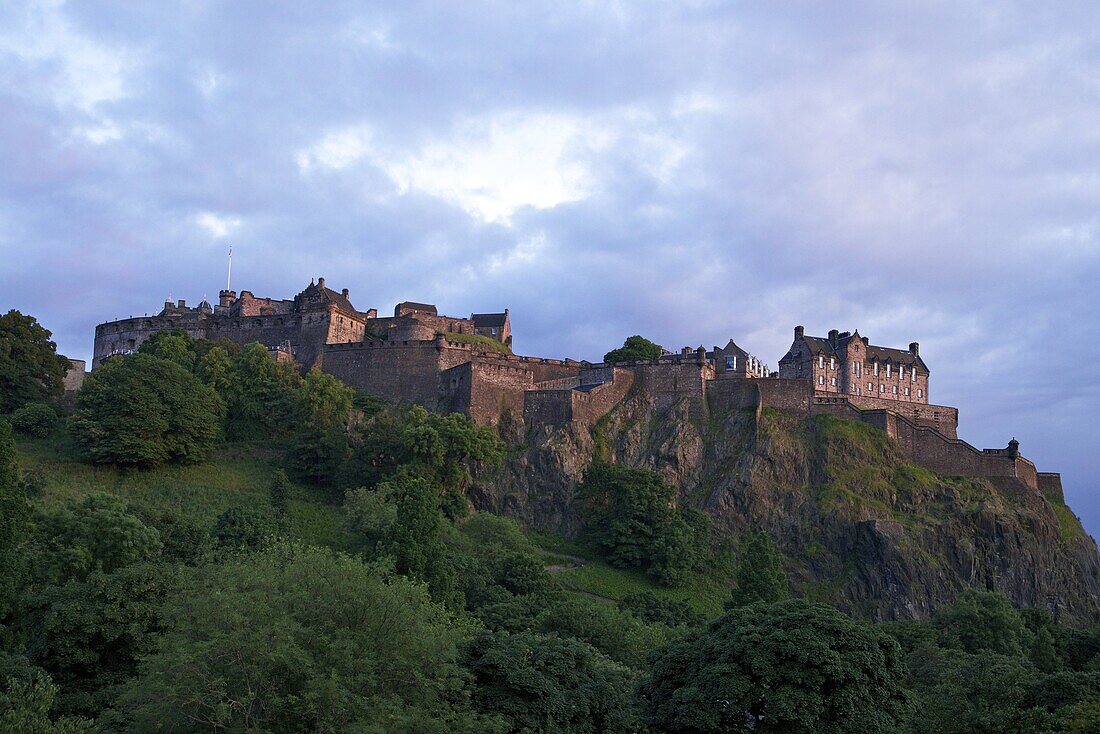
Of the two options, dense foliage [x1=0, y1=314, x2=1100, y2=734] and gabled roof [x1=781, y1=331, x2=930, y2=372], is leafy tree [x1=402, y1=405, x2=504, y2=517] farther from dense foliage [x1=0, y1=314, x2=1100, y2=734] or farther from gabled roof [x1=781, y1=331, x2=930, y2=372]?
gabled roof [x1=781, y1=331, x2=930, y2=372]

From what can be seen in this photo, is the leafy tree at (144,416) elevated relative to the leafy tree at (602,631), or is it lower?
elevated

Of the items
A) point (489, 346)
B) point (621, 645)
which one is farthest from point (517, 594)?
point (489, 346)

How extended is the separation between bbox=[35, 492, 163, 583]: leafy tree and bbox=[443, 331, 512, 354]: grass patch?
3846 centimetres

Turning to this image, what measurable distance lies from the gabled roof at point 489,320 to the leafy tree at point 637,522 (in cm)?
2916

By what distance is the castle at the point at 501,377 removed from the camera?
73875 mm

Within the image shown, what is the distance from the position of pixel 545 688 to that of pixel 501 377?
4415 centimetres

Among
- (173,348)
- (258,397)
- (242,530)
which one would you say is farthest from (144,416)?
(242,530)

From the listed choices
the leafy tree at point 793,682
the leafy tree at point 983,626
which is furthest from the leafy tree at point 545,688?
the leafy tree at point 983,626

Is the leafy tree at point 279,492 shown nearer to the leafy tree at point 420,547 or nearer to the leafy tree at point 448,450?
the leafy tree at point 448,450

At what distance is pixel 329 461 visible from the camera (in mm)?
65812

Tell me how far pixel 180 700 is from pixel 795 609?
18328 mm

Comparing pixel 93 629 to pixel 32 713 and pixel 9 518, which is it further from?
pixel 32 713

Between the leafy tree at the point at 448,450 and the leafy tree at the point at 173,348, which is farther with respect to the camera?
the leafy tree at the point at 173,348

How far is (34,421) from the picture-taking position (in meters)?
65.8
